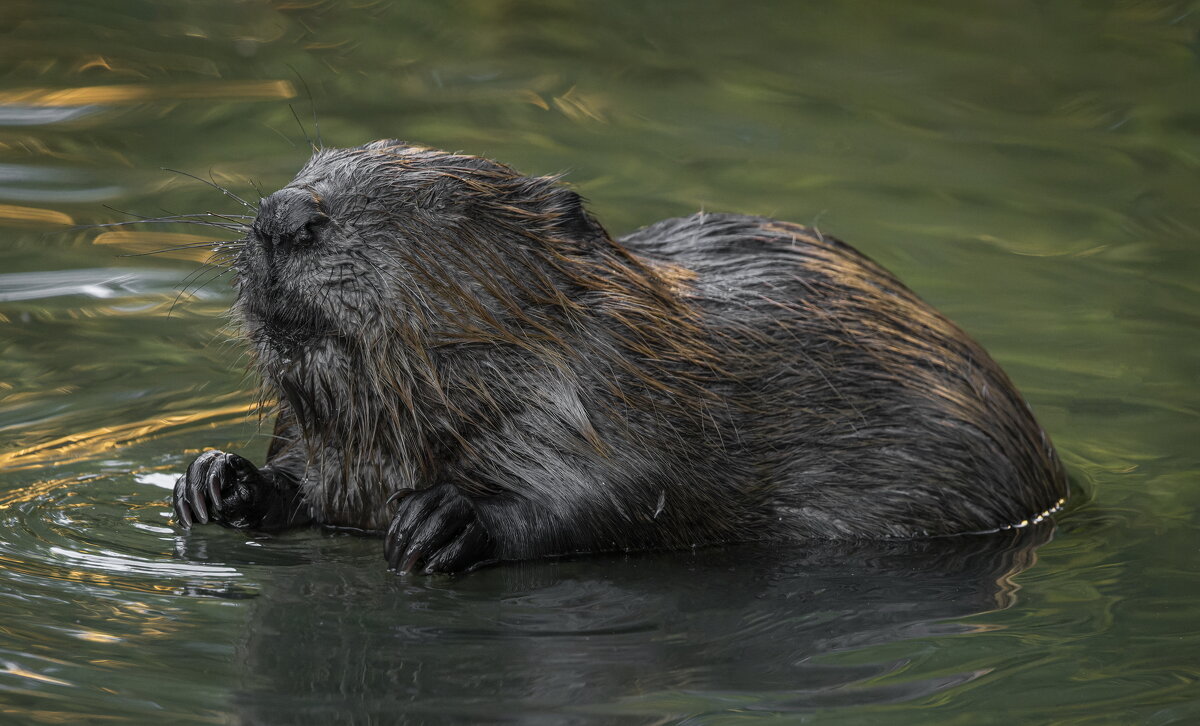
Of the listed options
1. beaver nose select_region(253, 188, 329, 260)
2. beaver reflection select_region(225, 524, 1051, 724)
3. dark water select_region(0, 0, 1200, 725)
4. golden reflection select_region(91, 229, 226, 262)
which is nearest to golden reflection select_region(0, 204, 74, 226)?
dark water select_region(0, 0, 1200, 725)

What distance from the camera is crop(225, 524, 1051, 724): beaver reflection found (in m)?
3.50

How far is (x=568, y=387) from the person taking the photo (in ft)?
Answer: 14.8

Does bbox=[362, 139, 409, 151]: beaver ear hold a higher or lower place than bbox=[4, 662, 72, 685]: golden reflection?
higher

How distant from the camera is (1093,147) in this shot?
8.52m

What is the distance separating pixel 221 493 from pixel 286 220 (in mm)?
880

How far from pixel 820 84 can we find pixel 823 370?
15.1ft

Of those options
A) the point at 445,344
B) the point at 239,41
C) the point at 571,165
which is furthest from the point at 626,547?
the point at 239,41

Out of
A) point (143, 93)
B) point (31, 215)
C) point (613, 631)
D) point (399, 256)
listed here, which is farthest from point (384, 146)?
point (143, 93)

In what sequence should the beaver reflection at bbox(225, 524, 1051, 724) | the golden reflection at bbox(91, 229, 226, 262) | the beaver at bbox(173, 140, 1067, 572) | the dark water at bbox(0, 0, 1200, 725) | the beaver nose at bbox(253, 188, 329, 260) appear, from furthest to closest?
the golden reflection at bbox(91, 229, 226, 262)
the beaver at bbox(173, 140, 1067, 572)
the beaver nose at bbox(253, 188, 329, 260)
the dark water at bbox(0, 0, 1200, 725)
the beaver reflection at bbox(225, 524, 1051, 724)

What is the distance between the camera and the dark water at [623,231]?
3.67 m

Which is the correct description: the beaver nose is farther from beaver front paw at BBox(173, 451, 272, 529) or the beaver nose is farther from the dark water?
the dark water

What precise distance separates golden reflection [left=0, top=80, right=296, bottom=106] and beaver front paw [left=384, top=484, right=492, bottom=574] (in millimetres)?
4811

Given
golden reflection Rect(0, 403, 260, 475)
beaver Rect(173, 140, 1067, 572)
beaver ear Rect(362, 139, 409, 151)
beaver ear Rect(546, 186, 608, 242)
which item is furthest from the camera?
golden reflection Rect(0, 403, 260, 475)

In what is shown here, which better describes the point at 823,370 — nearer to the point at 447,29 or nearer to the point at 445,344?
the point at 445,344
